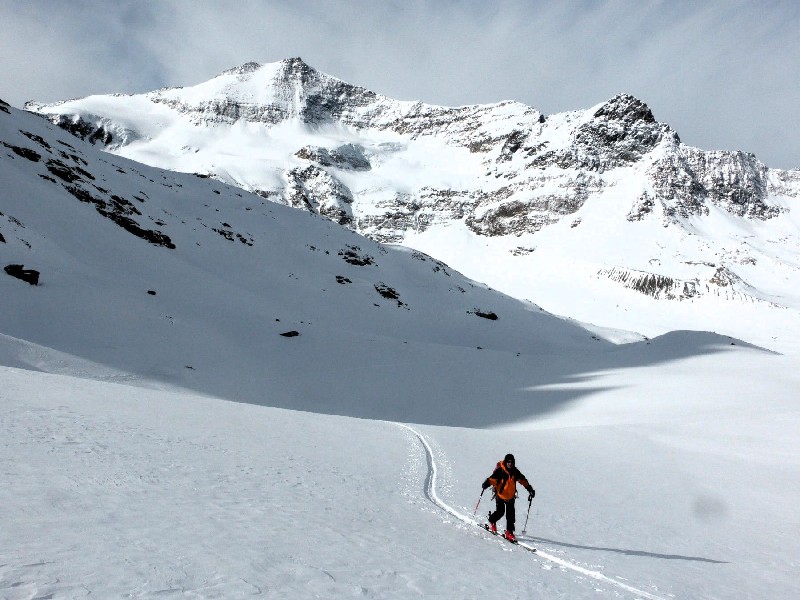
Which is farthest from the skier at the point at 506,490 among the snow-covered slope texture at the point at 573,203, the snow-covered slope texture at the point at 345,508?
the snow-covered slope texture at the point at 573,203

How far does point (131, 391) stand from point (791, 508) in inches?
730

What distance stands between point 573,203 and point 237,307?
124 metres

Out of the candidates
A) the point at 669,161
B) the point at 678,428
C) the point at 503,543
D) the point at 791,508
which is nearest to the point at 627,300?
the point at 669,161

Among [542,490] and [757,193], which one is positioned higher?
[757,193]

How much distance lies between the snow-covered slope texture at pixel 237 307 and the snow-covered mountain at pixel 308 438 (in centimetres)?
23

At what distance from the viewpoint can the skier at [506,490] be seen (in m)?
8.83

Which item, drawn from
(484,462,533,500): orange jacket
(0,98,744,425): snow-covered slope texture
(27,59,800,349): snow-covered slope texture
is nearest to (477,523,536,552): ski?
(484,462,533,500): orange jacket

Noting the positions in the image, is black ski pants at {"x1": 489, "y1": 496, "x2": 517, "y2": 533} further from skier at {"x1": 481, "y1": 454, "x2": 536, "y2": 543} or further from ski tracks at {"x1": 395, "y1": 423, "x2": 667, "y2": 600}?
ski tracks at {"x1": 395, "y1": 423, "x2": 667, "y2": 600}

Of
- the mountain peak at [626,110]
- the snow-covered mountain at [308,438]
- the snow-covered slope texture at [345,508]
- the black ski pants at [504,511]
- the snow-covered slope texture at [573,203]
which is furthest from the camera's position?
the mountain peak at [626,110]

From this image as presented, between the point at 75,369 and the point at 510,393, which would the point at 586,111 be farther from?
the point at 75,369

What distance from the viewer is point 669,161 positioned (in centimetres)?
14525

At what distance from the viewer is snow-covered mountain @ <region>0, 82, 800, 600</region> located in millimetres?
5766

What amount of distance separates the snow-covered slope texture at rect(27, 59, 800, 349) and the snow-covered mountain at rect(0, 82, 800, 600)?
183 ft

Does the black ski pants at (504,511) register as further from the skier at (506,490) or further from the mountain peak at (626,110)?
the mountain peak at (626,110)
